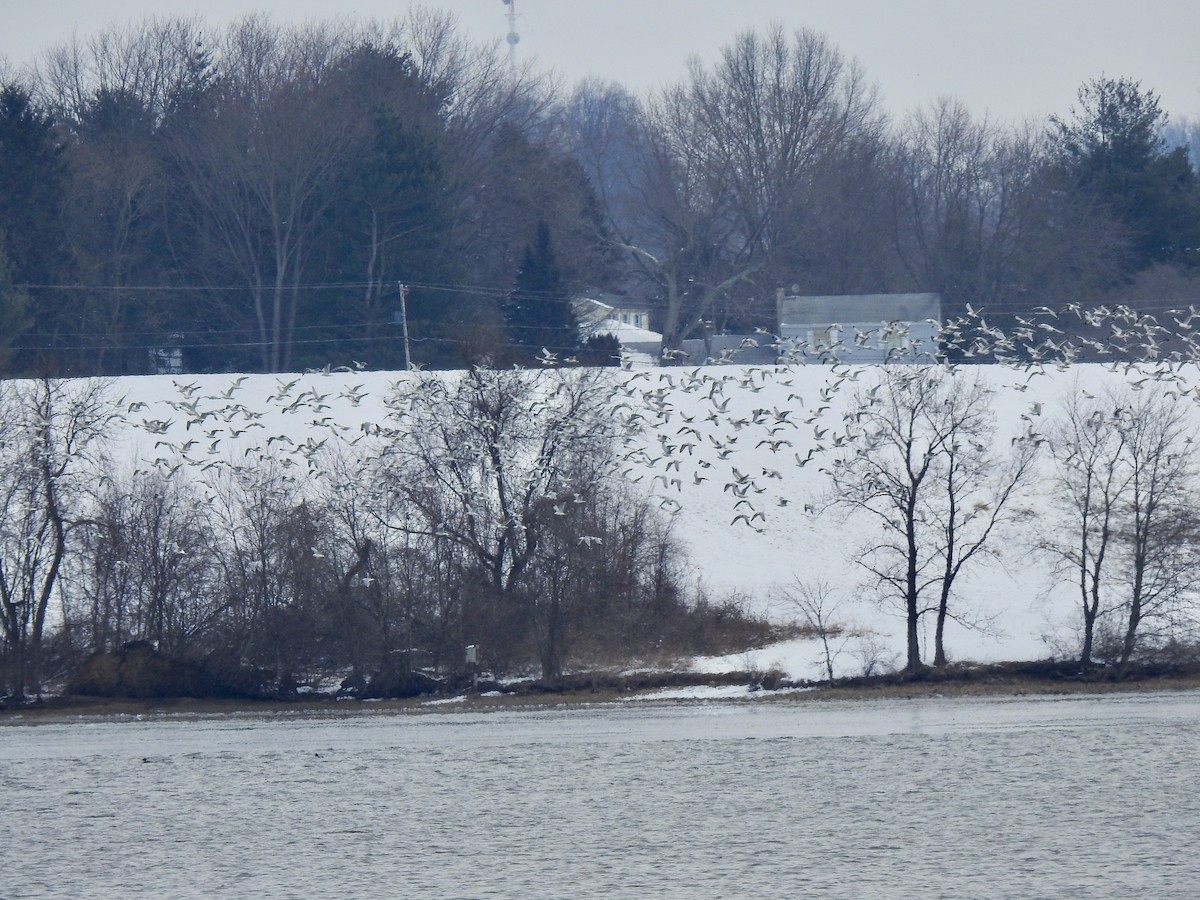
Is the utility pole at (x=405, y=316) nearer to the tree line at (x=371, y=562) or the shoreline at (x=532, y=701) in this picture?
the tree line at (x=371, y=562)

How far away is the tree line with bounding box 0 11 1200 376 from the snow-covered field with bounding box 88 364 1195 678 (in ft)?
21.9

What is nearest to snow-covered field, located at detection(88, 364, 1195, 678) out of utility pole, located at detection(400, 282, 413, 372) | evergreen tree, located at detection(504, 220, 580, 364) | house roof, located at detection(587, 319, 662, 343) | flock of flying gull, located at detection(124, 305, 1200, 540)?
flock of flying gull, located at detection(124, 305, 1200, 540)

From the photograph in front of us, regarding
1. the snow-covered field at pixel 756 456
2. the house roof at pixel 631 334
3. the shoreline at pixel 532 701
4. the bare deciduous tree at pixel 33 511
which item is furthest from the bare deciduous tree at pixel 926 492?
the house roof at pixel 631 334

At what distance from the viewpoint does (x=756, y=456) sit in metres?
39.5

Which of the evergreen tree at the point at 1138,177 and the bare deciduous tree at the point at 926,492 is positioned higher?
the evergreen tree at the point at 1138,177

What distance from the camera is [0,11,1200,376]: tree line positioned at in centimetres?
5244

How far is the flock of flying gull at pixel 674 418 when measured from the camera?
119 feet

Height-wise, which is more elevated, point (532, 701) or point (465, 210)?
point (465, 210)

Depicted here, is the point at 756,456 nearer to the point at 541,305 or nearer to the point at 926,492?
the point at 926,492

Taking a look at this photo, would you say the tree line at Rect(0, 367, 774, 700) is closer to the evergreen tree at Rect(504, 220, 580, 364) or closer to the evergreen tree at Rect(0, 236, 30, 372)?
the evergreen tree at Rect(0, 236, 30, 372)

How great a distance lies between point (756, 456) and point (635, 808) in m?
23.9

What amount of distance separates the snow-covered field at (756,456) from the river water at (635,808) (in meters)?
5.34

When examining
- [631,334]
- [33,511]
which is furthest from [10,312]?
[631,334]

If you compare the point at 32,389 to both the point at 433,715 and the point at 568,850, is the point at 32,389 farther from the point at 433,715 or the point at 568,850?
the point at 568,850
